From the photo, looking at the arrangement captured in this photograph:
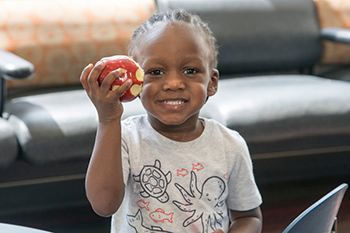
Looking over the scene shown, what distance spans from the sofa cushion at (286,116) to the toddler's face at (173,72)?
86 cm

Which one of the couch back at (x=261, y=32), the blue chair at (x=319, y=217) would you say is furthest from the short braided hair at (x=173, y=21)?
the couch back at (x=261, y=32)

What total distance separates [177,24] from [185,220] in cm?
42

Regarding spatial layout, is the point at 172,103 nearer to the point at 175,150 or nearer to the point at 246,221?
the point at 175,150

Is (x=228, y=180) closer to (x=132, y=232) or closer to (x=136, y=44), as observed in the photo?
(x=132, y=232)

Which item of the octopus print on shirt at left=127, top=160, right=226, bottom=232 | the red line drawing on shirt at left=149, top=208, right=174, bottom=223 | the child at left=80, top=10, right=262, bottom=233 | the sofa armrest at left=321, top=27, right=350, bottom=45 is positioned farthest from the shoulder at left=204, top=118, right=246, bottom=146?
the sofa armrest at left=321, top=27, right=350, bottom=45

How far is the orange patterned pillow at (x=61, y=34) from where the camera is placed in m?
2.39

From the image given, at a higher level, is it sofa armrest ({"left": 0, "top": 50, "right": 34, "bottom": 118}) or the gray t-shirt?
sofa armrest ({"left": 0, "top": 50, "right": 34, "bottom": 118})

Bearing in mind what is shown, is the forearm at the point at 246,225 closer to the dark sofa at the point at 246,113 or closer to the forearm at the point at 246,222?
the forearm at the point at 246,222

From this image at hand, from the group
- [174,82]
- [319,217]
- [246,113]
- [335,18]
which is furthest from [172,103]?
[335,18]

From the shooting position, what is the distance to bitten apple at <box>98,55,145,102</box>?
95 centimetres

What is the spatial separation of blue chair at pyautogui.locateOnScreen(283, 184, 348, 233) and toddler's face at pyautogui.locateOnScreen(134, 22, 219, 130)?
0.41 meters

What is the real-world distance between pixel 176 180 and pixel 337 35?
1.80 metres

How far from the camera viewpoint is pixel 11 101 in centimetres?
218

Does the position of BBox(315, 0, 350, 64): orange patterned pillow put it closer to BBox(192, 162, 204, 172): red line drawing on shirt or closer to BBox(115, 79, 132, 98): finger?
BBox(192, 162, 204, 172): red line drawing on shirt
